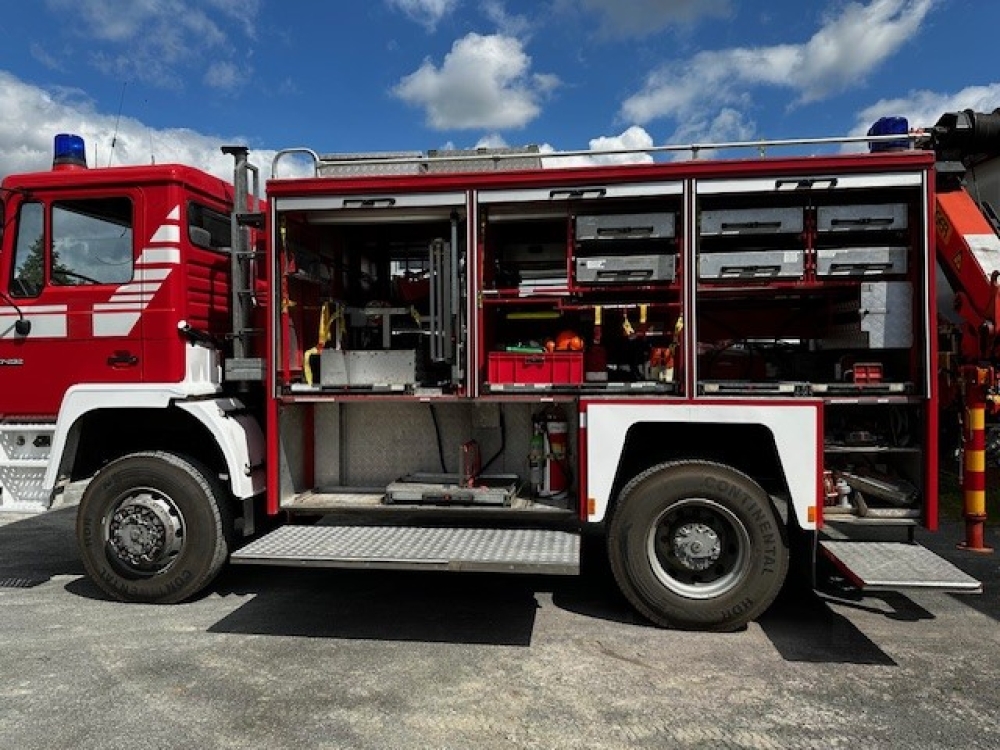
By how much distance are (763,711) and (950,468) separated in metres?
3.70

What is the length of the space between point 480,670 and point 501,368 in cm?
185

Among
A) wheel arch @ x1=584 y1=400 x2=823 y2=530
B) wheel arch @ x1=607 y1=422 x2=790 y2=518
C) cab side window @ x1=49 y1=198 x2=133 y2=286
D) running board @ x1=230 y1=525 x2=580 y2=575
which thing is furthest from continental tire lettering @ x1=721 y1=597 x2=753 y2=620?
cab side window @ x1=49 y1=198 x2=133 y2=286

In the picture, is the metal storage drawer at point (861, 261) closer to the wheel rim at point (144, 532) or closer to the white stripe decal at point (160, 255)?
the white stripe decal at point (160, 255)

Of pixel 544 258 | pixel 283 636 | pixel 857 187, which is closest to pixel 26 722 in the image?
pixel 283 636

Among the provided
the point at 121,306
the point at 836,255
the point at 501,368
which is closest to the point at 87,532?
the point at 121,306

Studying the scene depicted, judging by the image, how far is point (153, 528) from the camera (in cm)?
496

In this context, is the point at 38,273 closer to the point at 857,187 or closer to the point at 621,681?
the point at 621,681

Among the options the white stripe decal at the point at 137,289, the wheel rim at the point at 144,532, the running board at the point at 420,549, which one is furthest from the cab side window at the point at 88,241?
the running board at the point at 420,549

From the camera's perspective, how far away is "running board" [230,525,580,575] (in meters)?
4.30

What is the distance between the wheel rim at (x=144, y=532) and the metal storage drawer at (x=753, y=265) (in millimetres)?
3834

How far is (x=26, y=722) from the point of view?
136 inches

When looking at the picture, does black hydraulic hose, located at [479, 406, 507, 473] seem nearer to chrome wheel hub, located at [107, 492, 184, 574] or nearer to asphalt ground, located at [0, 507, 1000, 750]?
asphalt ground, located at [0, 507, 1000, 750]

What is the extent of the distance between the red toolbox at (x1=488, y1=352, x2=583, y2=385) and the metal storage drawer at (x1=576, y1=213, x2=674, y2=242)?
784 millimetres

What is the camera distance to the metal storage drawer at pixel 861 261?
14.8 ft
